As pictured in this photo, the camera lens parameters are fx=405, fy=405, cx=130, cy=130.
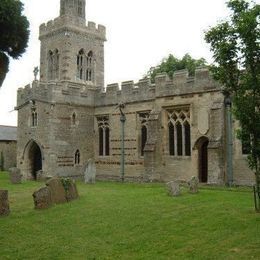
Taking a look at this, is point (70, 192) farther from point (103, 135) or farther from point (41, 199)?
point (103, 135)

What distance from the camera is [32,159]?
2670 cm

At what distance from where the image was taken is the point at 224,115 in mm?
19328

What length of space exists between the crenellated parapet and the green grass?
802cm

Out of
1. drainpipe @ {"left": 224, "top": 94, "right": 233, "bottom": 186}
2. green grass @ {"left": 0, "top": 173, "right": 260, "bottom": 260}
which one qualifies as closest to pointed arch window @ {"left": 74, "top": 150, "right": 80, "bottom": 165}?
drainpipe @ {"left": 224, "top": 94, "right": 233, "bottom": 186}

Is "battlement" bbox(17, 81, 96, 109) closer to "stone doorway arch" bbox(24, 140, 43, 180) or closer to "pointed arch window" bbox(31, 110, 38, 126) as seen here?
"pointed arch window" bbox(31, 110, 38, 126)

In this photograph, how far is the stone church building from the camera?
19.5m

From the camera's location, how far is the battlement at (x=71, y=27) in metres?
30.5

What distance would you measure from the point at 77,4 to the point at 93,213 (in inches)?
943

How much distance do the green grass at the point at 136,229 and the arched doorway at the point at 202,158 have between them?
690cm

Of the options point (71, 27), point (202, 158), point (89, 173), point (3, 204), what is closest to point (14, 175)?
point (89, 173)

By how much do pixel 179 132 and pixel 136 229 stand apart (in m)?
12.6

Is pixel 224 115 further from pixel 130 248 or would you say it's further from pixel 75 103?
pixel 130 248

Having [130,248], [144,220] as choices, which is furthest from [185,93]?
[130,248]

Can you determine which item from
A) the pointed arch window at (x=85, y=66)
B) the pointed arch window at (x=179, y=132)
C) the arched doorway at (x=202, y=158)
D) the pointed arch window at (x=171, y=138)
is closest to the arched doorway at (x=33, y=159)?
the pointed arch window at (x=85, y=66)
